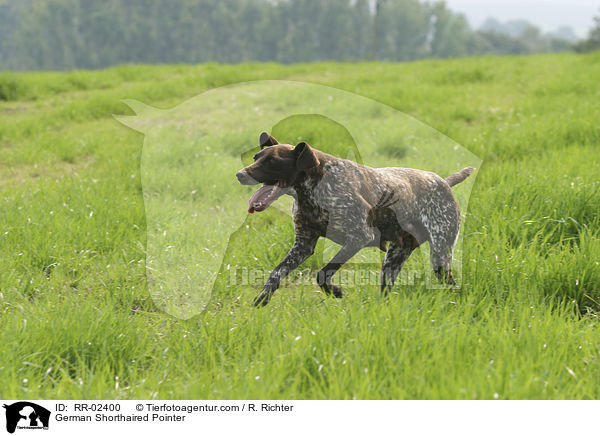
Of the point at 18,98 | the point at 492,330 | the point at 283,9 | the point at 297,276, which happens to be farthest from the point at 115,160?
the point at 283,9

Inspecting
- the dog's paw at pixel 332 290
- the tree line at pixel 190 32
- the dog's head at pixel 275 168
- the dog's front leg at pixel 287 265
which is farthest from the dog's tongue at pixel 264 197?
the tree line at pixel 190 32

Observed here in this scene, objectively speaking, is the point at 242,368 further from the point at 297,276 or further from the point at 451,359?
the point at 297,276

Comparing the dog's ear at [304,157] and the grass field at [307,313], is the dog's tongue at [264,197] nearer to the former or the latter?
the dog's ear at [304,157]

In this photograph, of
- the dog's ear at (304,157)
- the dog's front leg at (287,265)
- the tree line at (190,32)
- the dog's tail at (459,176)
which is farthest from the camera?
the tree line at (190,32)

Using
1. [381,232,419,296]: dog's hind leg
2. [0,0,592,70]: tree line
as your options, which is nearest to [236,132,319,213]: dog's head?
[381,232,419,296]: dog's hind leg

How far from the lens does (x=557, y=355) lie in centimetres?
279

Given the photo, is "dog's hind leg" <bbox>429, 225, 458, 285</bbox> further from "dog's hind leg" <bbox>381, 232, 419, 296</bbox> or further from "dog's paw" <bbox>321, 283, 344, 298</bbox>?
"dog's paw" <bbox>321, 283, 344, 298</bbox>

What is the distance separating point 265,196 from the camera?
2332 mm

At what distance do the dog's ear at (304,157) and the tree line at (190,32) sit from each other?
7905cm

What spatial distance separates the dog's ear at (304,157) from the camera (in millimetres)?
2346

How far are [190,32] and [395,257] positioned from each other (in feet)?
287

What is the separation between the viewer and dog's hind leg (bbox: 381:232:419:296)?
3.06 m

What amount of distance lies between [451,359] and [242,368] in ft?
3.72
